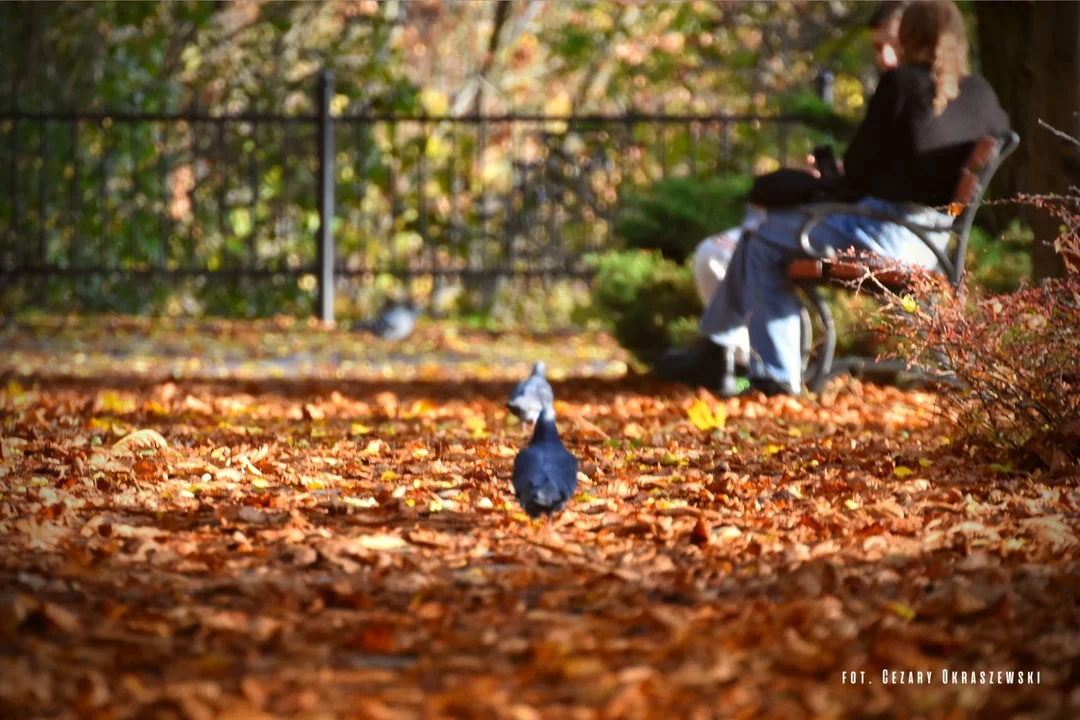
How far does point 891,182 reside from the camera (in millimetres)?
6055

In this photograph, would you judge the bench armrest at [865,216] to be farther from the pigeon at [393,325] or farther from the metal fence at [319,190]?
the metal fence at [319,190]

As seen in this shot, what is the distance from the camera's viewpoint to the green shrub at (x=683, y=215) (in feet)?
26.7

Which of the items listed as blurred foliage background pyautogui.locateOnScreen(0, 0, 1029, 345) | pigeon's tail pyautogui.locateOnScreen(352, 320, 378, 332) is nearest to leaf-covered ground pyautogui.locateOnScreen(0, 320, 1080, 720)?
pigeon's tail pyautogui.locateOnScreen(352, 320, 378, 332)

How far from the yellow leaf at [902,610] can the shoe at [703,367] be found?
12.8 feet

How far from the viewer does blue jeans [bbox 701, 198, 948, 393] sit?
617cm

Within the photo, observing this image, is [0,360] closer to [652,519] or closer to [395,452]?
[395,452]

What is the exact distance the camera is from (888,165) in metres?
6.06

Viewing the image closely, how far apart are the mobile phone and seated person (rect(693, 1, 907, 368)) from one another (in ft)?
1.14

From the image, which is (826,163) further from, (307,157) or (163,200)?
(307,157)

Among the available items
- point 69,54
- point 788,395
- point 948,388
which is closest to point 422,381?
point 788,395

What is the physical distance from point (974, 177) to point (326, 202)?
22.7ft

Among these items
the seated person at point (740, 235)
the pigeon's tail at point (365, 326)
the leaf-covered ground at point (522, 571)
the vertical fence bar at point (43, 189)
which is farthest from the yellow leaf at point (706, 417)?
the vertical fence bar at point (43, 189)

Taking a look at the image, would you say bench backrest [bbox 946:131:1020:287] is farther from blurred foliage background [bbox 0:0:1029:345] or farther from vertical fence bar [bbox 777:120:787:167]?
blurred foliage background [bbox 0:0:1029:345]

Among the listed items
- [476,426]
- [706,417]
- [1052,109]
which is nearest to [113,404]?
[476,426]
